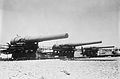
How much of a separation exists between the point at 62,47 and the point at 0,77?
1643 centimetres

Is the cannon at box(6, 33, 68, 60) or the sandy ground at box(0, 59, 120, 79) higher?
the cannon at box(6, 33, 68, 60)

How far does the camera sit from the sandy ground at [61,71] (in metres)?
9.80

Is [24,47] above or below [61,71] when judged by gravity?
above

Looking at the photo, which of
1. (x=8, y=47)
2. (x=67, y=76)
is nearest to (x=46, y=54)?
(x=8, y=47)

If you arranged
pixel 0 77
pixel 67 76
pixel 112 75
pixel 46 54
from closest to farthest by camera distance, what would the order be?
pixel 0 77
pixel 67 76
pixel 112 75
pixel 46 54

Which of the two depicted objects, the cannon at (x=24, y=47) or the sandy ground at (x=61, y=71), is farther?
the cannon at (x=24, y=47)

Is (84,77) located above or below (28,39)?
below

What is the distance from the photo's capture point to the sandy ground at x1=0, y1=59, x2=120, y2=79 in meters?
9.80

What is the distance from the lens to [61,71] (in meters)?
11.2

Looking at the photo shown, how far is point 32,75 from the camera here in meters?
9.86

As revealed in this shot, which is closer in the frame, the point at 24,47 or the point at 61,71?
the point at 61,71

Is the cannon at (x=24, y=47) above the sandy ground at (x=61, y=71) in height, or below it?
above

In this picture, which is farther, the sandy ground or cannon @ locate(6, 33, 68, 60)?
cannon @ locate(6, 33, 68, 60)

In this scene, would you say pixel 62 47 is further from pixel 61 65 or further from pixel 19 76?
pixel 19 76
